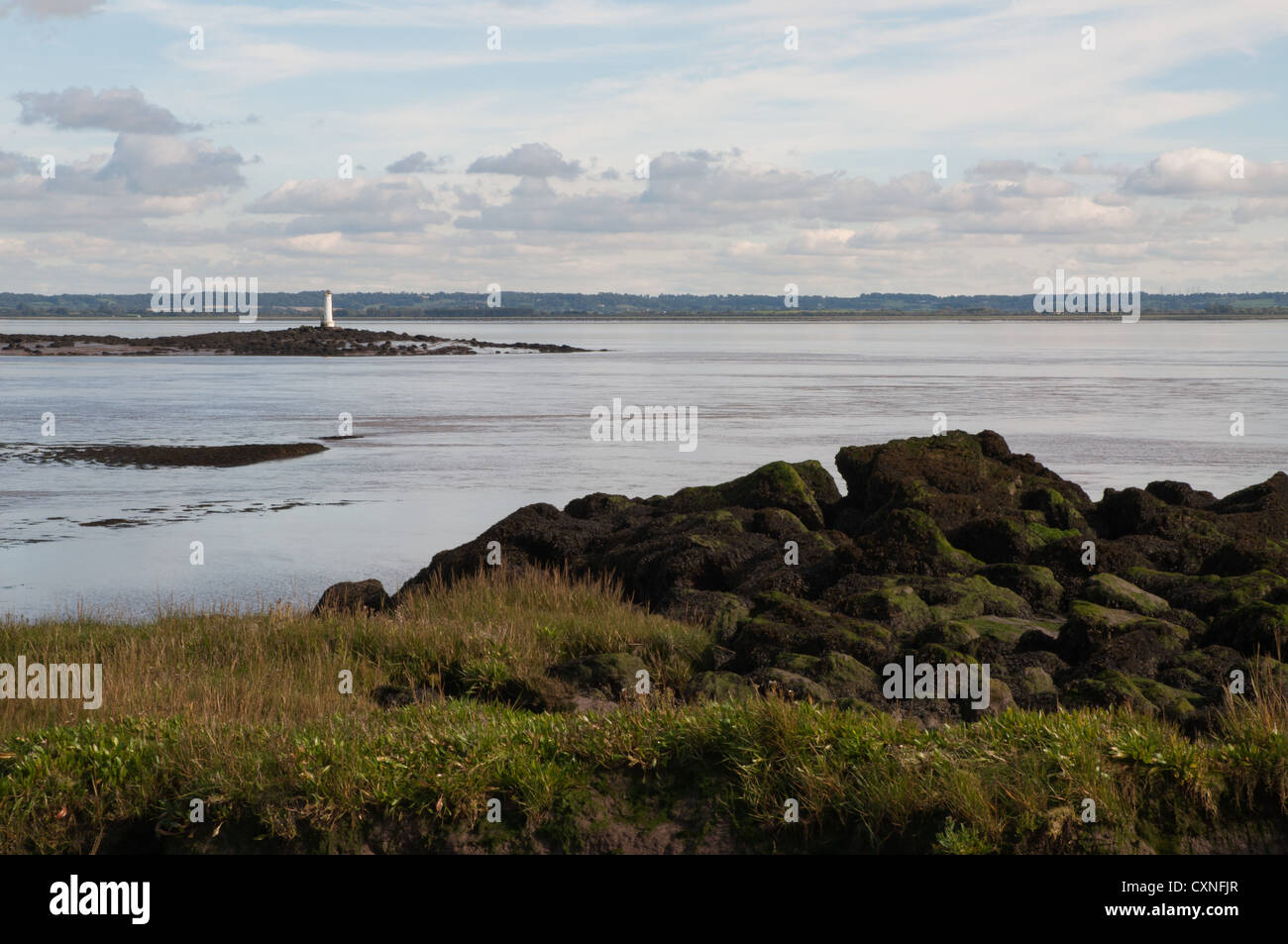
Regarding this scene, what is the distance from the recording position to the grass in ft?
23.1

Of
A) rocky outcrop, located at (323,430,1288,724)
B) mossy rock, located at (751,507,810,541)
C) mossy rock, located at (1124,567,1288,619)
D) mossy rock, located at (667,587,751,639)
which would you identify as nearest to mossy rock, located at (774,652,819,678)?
rocky outcrop, located at (323,430,1288,724)

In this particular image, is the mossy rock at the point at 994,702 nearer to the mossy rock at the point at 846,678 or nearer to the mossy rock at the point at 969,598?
the mossy rock at the point at 846,678

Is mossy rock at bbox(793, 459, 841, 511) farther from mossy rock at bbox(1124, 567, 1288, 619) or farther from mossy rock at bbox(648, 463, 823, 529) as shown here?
mossy rock at bbox(1124, 567, 1288, 619)

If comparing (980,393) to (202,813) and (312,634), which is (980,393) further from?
(202,813)

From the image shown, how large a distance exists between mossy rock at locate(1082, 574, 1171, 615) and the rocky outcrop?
0.02m

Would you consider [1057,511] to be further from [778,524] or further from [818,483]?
[778,524]

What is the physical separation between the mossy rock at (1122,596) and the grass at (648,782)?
3647mm

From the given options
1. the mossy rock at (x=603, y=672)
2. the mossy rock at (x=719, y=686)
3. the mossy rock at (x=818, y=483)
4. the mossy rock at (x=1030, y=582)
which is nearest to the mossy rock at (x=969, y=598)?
the mossy rock at (x=1030, y=582)

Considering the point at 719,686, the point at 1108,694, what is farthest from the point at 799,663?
the point at 1108,694

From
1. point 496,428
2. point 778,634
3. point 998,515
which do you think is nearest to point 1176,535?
point 998,515

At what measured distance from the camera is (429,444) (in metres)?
34.0

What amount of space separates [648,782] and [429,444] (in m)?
27.1
